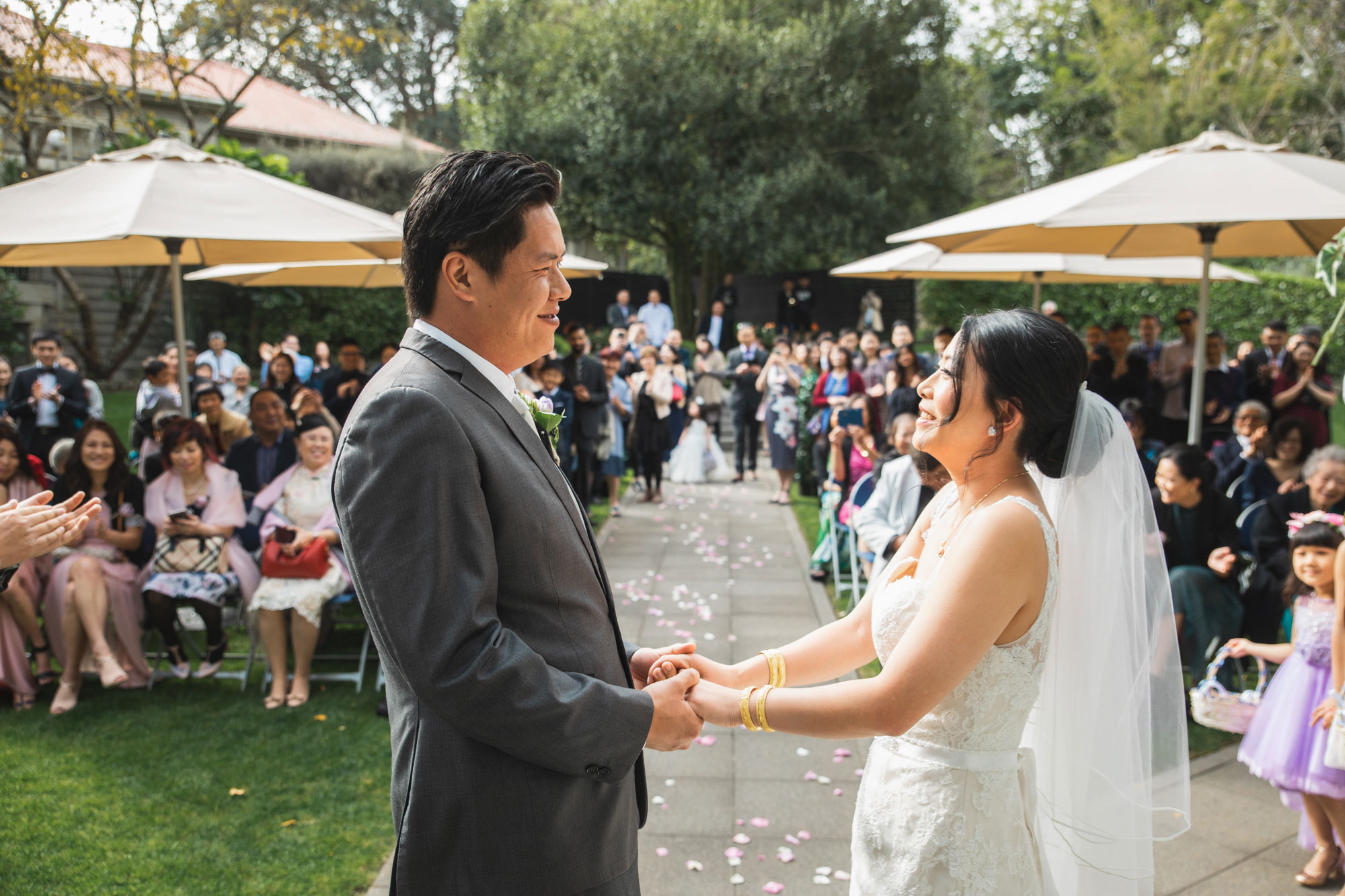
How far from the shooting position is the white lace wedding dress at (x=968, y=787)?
6.63 feet

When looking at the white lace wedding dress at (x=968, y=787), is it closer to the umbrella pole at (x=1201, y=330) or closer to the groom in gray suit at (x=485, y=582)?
the groom in gray suit at (x=485, y=582)

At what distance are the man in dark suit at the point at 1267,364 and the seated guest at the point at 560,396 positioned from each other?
6661mm

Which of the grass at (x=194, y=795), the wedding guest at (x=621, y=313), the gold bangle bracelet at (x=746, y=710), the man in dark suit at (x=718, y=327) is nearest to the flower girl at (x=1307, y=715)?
the gold bangle bracelet at (x=746, y=710)

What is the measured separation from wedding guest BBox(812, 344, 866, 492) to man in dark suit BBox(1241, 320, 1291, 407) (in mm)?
3771

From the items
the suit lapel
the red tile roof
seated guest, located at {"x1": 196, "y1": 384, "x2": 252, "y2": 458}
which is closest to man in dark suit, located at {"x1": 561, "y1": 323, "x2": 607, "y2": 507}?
seated guest, located at {"x1": 196, "y1": 384, "x2": 252, "y2": 458}

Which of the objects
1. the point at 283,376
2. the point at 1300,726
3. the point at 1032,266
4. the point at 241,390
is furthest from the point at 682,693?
the point at 241,390

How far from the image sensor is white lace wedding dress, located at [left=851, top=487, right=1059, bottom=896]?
6.63 ft

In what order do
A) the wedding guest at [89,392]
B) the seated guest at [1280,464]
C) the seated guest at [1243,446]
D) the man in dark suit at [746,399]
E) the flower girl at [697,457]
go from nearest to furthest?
the seated guest at [1280,464], the seated guest at [1243,446], the wedding guest at [89,392], the man in dark suit at [746,399], the flower girl at [697,457]

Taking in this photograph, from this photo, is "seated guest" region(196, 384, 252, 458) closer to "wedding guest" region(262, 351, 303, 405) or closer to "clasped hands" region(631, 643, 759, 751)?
"wedding guest" region(262, 351, 303, 405)

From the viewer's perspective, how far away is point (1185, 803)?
7.58 feet

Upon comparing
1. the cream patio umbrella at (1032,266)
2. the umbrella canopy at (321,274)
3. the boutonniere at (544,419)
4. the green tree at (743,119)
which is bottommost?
the boutonniere at (544,419)

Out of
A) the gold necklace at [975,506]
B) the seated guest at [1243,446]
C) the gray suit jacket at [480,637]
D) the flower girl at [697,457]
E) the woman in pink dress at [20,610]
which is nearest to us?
the gray suit jacket at [480,637]

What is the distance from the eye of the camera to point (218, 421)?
7578 millimetres

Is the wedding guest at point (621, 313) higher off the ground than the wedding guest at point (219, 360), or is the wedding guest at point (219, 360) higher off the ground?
the wedding guest at point (621, 313)
